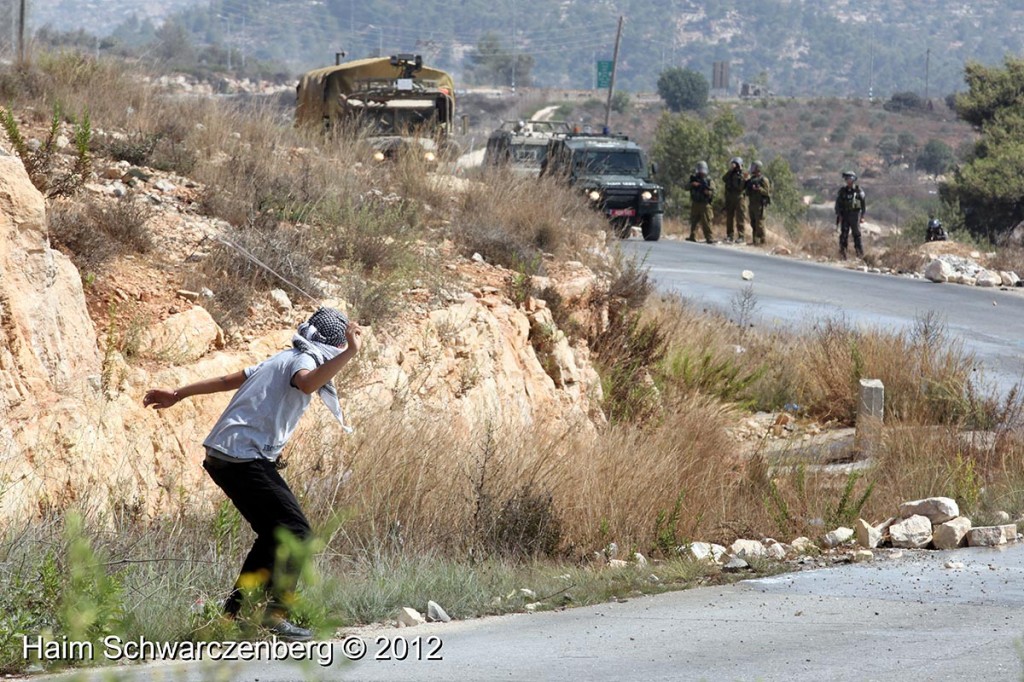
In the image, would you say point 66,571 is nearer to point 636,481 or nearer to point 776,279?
point 636,481

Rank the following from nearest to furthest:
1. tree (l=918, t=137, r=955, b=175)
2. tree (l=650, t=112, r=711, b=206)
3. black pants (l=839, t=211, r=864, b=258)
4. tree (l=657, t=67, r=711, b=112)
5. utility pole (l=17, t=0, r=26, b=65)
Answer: utility pole (l=17, t=0, r=26, b=65) < black pants (l=839, t=211, r=864, b=258) < tree (l=650, t=112, r=711, b=206) < tree (l=918, t=137, r=955, b=175) < tree (l=657, t=67, r=711, b=112)

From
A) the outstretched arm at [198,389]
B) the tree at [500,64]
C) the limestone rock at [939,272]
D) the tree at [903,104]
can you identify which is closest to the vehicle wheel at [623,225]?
the limestone rock at [939,272]

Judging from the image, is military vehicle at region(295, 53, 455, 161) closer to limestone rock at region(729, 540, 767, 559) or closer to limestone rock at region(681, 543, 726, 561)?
limestone rock at region(729, 540, 767, 559)

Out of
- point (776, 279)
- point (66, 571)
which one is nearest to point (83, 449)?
point (66, 571)

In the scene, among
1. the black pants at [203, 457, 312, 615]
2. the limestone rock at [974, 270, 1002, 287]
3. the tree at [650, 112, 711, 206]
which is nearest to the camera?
the black pants at [203, 457, 312, 615]

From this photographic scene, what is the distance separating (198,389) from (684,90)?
109692 mm

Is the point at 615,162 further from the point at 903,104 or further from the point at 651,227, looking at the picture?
the point at 903,104

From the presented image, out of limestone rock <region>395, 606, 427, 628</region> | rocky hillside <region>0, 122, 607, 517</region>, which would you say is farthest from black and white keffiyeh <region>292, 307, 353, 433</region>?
rocky hillside <region>0, 122, 607, 517</region>

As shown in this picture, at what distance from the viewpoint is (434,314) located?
11734 mm

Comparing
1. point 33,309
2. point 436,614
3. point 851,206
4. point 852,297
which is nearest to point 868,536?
point 436,614

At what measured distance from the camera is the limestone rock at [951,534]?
9.27m

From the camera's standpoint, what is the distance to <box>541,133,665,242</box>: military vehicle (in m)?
27.3

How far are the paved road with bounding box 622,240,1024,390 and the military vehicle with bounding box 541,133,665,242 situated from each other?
0.95 metres

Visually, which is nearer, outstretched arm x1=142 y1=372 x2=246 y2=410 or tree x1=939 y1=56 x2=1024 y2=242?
outstretched arm x1=142 y1=372 x2=246 y2=410
